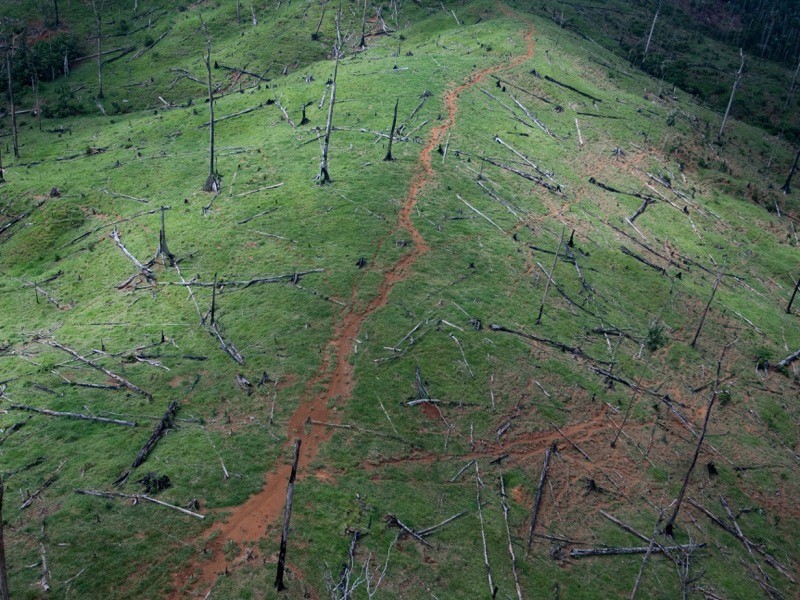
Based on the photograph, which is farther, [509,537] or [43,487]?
[509,537]

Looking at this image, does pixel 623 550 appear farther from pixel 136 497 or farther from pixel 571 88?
pixel 571 88

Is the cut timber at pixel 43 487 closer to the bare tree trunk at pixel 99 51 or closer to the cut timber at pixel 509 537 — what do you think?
the cut timber at pixel 509 537

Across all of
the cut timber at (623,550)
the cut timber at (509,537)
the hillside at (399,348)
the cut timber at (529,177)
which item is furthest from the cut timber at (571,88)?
the cut timber at (623,550)

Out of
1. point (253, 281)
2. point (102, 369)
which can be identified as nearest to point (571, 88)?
point (253, 281)

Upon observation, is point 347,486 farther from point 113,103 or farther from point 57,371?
point 113,103

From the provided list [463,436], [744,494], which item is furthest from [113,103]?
[744,494]

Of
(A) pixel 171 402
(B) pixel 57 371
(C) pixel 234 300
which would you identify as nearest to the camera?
(A) pixel 171 402
